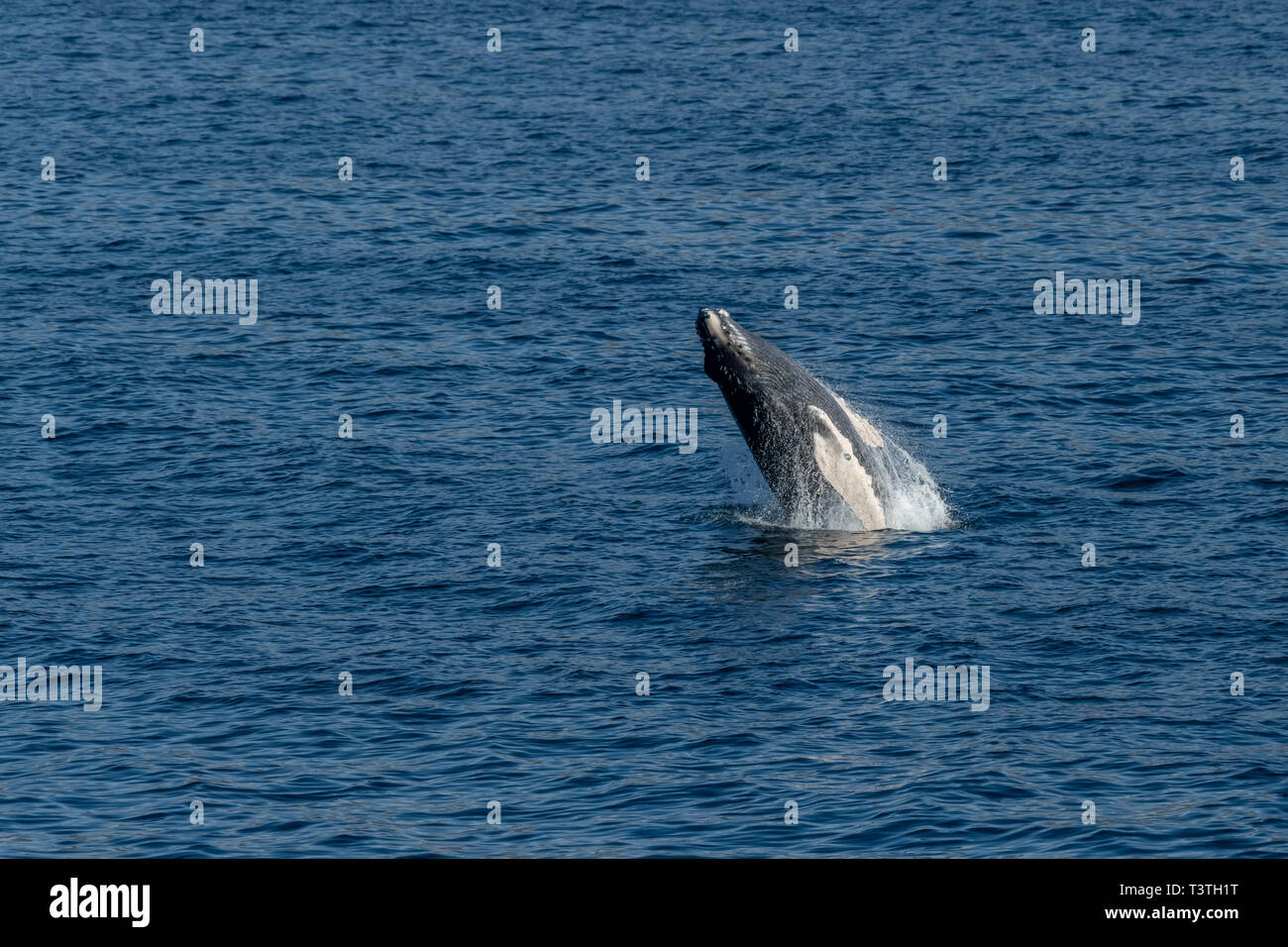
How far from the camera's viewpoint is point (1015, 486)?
46906mm

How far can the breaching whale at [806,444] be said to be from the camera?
38969 mm

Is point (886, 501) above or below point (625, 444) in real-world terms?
below

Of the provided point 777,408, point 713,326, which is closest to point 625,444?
point 777,408

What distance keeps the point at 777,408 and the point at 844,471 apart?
9.98 feet

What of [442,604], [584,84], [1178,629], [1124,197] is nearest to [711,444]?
[442,604]

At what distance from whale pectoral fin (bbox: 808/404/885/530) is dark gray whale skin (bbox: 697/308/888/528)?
0.31 ft

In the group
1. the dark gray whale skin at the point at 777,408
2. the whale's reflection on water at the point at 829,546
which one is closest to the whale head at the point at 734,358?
the dark gray whale skin at the point at 777,408

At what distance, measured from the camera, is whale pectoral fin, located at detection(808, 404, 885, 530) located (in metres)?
40.9

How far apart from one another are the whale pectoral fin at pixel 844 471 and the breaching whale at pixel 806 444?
21mm

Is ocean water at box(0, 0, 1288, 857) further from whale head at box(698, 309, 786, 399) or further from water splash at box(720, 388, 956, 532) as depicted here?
whale head at box(698, 309, 786, 399)

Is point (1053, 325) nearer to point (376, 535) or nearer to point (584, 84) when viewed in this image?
point (376, 535)

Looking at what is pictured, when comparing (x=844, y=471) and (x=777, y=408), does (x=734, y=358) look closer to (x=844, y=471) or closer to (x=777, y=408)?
(x=777, y=408)

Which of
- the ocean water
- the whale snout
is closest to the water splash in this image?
the ocean water

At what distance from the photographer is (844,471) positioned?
42.1 m
